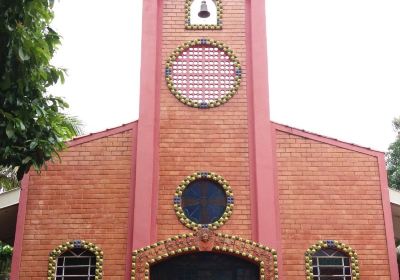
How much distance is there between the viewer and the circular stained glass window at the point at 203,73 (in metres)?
11.5

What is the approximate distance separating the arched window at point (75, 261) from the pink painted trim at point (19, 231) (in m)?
0.56

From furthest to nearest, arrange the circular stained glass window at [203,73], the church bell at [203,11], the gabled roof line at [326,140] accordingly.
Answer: the church bell at [203,11], the circular stained glass window at [203,73], the gabled roof line at [326,140]

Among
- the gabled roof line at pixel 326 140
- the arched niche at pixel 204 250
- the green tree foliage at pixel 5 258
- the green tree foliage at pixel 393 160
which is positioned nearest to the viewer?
the arched niche at pixel 204 250

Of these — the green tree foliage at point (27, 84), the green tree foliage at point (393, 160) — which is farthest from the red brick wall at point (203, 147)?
the green tree foliage at point (393, 160)

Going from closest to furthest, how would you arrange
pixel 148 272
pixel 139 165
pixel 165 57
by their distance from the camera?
pixel 148 272 → pixel 139 165 → pixel 165 57

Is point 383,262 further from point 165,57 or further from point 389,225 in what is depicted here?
point 165,57

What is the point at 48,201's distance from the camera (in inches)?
423

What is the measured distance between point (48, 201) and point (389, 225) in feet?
Result: 20.5

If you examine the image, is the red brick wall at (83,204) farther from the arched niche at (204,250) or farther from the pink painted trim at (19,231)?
the arched niche at (204,250)

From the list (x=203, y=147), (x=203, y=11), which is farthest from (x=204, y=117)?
(x=203, y=11)

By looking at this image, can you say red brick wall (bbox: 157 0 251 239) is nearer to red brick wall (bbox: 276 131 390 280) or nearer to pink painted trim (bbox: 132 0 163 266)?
pink painted trim (bbox: 132 0 163 266)

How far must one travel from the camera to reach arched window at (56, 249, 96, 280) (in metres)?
10.4

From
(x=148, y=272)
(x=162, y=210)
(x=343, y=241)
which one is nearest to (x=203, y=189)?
(x=162, y=210)

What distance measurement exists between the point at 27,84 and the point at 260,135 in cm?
500
